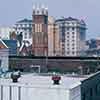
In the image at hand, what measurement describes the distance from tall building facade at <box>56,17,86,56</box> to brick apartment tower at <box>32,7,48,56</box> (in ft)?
79.0

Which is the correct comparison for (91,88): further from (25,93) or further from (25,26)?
(25,26)

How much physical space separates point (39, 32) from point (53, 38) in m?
20.1

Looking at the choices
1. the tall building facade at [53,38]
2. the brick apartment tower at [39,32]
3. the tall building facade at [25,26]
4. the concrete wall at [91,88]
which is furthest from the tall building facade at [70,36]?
the concrete wall at [91,88]

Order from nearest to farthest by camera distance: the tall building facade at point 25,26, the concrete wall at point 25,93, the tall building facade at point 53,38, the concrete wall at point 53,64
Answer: the concrete wall at point 25,93 < the concrete wall at point 53,64 < the tall building facade at point 53,38 < the tall building facade at point 25,26

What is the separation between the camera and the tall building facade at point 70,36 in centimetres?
8980

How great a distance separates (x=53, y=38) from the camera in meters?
82.4

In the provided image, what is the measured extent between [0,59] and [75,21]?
77.5 metres

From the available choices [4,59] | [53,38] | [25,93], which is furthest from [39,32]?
[25,93]

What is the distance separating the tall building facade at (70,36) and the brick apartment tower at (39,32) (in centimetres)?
2407

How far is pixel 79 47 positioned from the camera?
93.2m

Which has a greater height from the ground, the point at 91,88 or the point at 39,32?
the point at 39,32

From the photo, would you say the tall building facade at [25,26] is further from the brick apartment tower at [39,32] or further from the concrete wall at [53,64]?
the concrete wall at [53,64]

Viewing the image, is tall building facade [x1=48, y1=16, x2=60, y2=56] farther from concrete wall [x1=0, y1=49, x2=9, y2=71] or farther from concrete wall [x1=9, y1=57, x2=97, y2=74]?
concrete wall [x1=0, y1=49, x2=9, y2=71]

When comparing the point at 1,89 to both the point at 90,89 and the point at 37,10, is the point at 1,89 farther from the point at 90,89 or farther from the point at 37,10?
the point at 37,10
